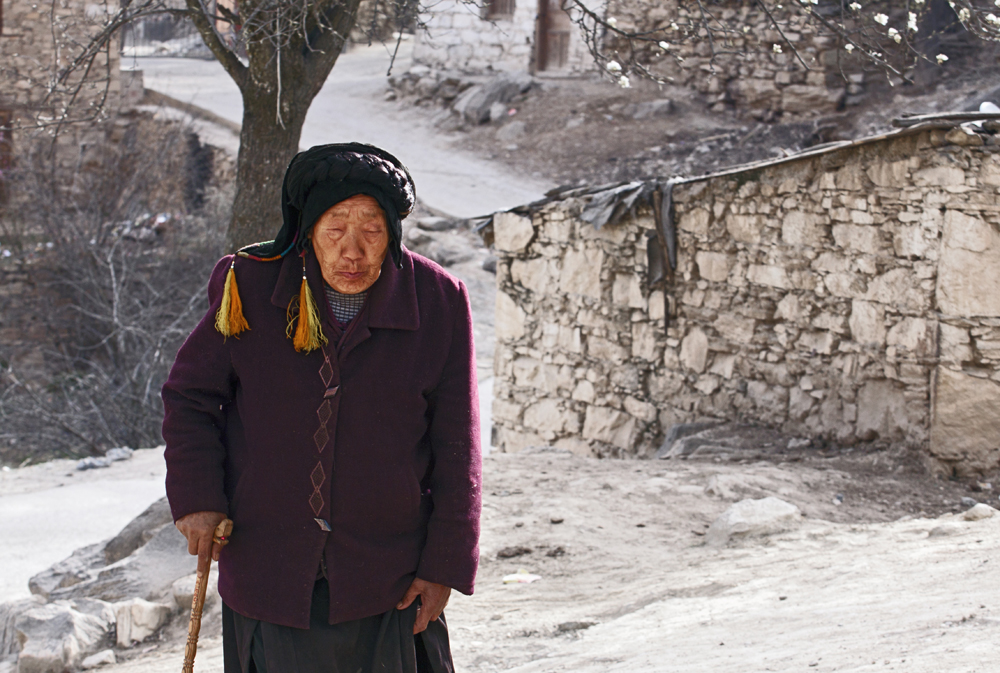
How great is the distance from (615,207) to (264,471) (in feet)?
13.7

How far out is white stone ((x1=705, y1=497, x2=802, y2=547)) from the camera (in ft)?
12.4

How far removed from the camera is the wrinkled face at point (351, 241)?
1851 mm

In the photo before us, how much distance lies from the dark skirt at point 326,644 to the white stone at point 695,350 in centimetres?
382

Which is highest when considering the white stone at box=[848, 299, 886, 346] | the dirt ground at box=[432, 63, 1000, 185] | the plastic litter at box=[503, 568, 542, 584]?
the dirt ground at box=[432, 63, 1000, 185]

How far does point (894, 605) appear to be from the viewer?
8.98 feet

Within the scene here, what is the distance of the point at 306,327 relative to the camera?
1.85m

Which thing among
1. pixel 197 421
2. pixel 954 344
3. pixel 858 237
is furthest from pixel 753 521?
pixel 197 421

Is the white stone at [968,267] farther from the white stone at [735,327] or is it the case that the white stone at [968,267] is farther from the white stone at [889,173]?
the white stone at [735,327]

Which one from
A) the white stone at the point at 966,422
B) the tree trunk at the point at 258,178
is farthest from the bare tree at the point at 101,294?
the white stone at the point at 966,422

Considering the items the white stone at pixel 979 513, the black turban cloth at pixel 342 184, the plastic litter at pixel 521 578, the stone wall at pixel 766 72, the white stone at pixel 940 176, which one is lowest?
the plastic litter at pixel 521 578

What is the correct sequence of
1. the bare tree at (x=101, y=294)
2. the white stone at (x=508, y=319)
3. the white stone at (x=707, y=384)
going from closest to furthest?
the white stone at (x=707, y=384), the white stone at (x=508, y=319), the bare tree at (x=101, y=294)

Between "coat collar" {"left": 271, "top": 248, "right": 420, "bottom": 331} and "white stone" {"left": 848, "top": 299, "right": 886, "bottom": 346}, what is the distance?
3343mm

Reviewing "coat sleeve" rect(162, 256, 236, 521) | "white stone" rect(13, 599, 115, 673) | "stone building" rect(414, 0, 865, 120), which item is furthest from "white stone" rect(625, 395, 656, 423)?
"stone building" rect(414, 0, 865, 120)

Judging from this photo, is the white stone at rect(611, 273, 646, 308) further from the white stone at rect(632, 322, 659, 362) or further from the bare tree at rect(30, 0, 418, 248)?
the bare tree at rect(30, 0, 418, 248)
